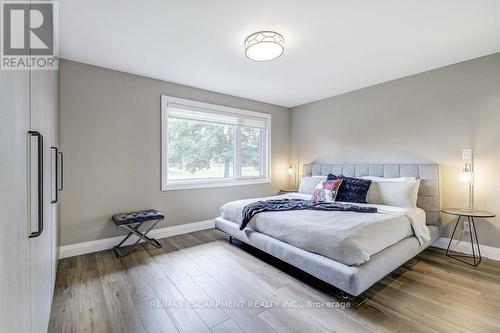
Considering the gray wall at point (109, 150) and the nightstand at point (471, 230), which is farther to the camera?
the gray wall at point (109, 150)

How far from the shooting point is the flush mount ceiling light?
241 cm

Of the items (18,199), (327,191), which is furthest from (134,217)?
(327,191)

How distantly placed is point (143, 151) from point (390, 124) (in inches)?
155

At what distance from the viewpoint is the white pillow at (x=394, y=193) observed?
3.13 m


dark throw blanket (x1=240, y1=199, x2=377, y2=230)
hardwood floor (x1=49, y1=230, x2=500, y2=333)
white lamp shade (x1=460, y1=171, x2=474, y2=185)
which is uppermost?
white lamp shade (x1=460, y1=171, x2=474, y2=185)

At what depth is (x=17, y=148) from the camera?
2.87 feet

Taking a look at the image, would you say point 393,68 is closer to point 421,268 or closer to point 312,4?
point 312,4

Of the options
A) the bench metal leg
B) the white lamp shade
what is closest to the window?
the bench metal leg

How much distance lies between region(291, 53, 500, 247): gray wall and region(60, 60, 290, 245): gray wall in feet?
9.50

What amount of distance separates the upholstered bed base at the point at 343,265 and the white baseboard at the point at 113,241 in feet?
4.79

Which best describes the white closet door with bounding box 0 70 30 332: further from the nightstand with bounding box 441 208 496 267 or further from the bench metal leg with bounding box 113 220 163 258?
the nightstand with bounding box 441 208 496 267

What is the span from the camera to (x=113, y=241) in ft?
10.7

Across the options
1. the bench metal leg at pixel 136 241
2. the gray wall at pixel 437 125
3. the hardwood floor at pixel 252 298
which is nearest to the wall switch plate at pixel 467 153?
the gray wall at pixel 437 125

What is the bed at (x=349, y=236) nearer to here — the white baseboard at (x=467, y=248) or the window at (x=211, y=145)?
the white baseboard at (x=467, y=248)
